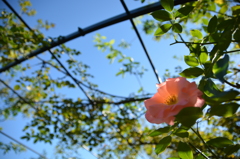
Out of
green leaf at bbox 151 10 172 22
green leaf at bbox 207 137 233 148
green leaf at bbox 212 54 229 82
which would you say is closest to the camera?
green leaf at bbox 212 54 229 82

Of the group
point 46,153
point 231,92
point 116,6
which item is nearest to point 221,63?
point 231,92

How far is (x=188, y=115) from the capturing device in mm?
357

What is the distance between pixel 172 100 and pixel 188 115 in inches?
4.3

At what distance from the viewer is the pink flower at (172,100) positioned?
1.26ft

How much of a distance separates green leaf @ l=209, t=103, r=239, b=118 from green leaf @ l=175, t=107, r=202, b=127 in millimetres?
32

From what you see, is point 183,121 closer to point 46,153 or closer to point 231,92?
point 231,92

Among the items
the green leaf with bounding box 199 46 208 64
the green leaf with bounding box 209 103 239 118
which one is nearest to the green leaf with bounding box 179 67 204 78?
the green leaf with bounding box 199 46 208 64

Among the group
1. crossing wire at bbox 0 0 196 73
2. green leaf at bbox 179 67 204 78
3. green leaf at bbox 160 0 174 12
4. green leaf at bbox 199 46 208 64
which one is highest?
crossing wire at bbox 0 0 196 73

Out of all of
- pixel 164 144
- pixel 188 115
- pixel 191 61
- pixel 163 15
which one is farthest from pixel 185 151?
pixel 163 15

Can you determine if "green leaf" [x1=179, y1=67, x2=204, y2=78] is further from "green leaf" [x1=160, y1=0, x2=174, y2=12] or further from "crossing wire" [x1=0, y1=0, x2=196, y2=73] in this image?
"crossing wire" [x1=0, y1=0, x2=196, y2=73]

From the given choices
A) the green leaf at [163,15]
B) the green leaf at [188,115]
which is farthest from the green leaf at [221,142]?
the green leaf at [163,15]

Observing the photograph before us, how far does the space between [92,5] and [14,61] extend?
58.0 inches

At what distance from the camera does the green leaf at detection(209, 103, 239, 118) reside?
34 cm

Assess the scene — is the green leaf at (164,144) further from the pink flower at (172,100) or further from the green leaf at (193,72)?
the green leaf at (193,72)
